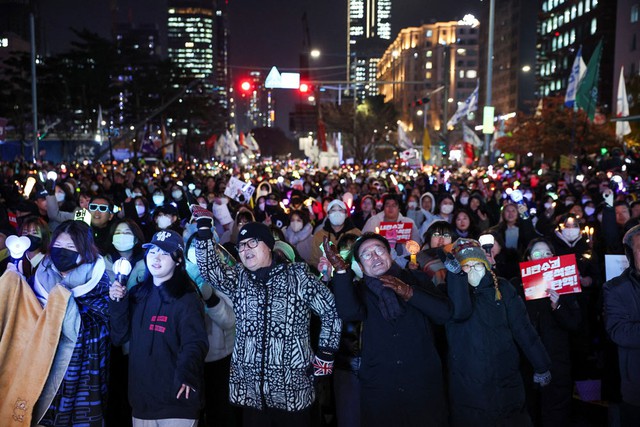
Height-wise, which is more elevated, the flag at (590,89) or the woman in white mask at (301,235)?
the flag at (590,89)

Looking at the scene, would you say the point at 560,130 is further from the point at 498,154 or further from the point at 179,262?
the point at 179,262

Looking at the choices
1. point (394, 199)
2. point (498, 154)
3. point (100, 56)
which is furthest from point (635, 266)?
point (498, 154)

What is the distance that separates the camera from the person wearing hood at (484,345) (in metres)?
5.02

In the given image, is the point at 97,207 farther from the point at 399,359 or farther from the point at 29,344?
the point at 399,359

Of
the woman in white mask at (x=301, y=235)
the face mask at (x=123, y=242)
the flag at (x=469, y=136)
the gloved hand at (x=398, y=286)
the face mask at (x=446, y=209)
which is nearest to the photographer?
the gloved hand at (x=398, y=286)

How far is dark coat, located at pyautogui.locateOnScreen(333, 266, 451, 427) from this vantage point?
486cm

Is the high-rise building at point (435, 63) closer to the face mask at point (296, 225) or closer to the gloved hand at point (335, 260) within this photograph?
the face mask at point (296, 225)

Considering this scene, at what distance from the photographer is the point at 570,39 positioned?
278 feet

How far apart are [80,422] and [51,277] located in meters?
1.01

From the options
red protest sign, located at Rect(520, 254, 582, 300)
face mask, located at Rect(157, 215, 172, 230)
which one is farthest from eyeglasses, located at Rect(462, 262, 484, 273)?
face mask, located at Rect(157, 215, 172, 230)

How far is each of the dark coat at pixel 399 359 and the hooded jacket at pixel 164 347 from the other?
1.03 m

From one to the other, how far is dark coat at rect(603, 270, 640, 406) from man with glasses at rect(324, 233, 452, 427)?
132 cm

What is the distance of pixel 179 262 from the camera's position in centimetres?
516

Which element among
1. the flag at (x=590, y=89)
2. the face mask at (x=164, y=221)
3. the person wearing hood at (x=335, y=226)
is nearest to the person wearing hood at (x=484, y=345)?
the person wearing hood at (x=335, y=226)
